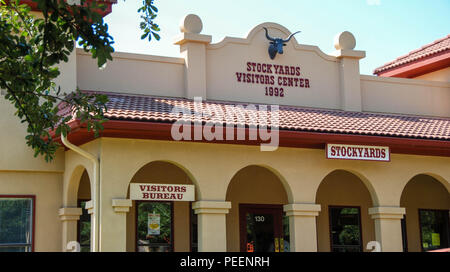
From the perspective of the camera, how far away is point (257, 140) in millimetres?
13836

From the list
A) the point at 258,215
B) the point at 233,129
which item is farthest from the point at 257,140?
the point at 258,215

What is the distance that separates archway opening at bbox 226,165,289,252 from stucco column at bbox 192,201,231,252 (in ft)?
8.48

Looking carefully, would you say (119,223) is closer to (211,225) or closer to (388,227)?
(211,225)

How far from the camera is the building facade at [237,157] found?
13164 mm

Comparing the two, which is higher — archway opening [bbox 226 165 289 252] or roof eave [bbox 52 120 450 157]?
roof eave [bbox 52 120 450 157]

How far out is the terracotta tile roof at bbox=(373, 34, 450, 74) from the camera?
1938cm

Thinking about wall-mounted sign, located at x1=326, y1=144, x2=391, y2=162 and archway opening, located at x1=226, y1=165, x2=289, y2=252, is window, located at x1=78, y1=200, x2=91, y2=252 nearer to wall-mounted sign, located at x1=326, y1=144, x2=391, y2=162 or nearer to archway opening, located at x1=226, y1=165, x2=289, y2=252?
archway opening, located at x1=226, y1=165, x2=289, y2=252

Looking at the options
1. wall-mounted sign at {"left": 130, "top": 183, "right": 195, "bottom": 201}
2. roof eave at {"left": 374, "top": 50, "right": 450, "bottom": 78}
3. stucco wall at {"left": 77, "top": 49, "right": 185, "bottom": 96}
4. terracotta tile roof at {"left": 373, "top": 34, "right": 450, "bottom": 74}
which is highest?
terracotta tile roof at {"left": 373, "top": 34, "right": 450, "bottom": 74}

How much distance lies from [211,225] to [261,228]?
3.45 metres

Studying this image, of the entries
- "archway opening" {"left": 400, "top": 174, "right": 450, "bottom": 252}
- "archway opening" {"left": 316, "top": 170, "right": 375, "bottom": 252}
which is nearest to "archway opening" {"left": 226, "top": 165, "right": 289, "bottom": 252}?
"archway opening" {"left": 316, "top": 170, "right": 375, "bottom": 252}

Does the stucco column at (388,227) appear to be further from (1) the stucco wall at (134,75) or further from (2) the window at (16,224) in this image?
(2) the window at (16,224)
